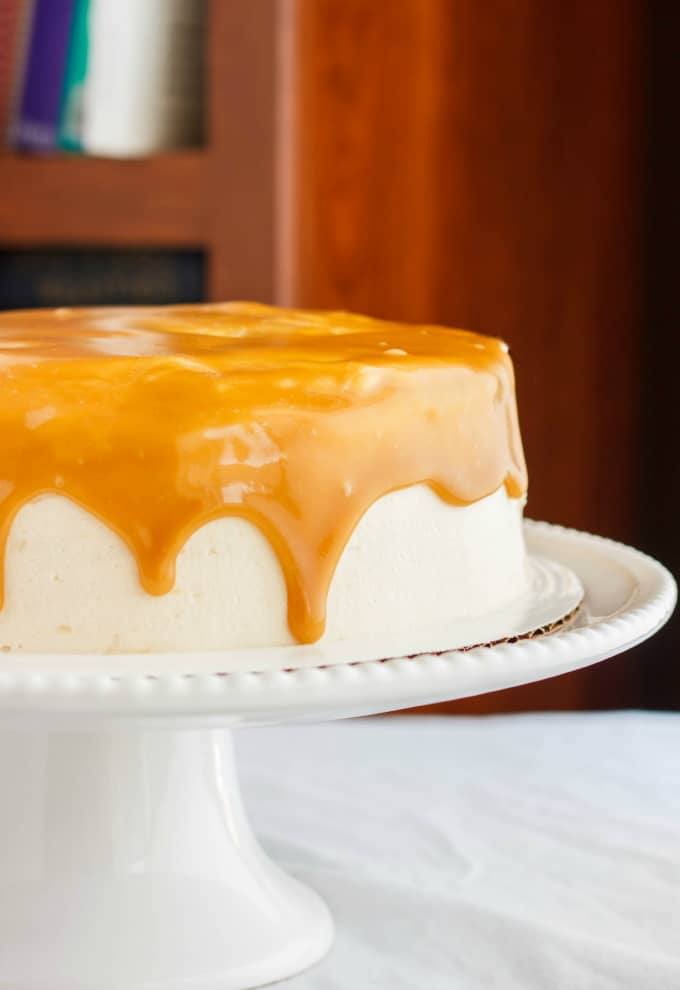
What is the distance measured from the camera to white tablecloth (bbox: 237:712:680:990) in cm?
82

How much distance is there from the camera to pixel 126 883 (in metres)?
0.84

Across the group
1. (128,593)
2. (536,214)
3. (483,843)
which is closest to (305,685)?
(128,593)

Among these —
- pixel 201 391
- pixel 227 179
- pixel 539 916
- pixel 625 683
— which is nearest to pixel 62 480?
pixel 201 391

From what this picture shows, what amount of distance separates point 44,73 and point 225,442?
901 millimetres

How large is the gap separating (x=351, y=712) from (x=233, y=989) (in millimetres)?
259

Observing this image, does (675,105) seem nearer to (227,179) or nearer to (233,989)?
(227,179)

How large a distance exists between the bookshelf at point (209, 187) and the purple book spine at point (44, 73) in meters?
0.03

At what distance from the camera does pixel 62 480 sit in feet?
2.23

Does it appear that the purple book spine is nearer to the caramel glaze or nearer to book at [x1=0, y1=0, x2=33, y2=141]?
book at [x1=0, y1=0, x2=33, y2=141]

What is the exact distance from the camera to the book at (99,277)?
153cm

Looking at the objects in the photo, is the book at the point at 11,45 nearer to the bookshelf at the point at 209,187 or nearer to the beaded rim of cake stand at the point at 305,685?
the bookshelf at the point at 209,187

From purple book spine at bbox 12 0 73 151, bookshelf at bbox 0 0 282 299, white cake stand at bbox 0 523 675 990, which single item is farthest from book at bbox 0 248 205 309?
white cake stand at bbox 0 523 675 990

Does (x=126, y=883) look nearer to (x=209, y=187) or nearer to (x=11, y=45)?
(x=209, y=187)

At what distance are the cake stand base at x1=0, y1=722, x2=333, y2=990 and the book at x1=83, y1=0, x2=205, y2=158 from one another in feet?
2.62
